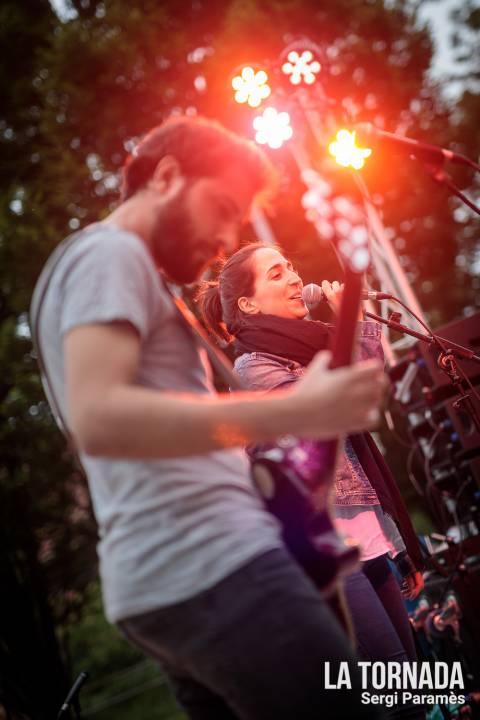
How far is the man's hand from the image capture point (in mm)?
1154

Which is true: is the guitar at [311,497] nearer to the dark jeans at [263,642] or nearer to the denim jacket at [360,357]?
the dark jeans at [263,642]

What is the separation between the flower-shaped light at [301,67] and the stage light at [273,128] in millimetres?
1083

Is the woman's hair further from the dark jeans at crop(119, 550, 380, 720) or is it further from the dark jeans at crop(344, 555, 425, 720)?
the dark jeans at crop(119, 550, 380, 720)

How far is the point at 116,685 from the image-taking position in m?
10.7

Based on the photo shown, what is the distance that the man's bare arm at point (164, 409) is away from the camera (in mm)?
1101

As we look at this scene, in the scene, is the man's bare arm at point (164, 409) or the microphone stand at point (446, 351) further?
the microphone stand at point (446, 351)

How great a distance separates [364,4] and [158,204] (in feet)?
34.4

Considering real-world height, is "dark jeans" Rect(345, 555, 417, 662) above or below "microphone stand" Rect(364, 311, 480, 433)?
below

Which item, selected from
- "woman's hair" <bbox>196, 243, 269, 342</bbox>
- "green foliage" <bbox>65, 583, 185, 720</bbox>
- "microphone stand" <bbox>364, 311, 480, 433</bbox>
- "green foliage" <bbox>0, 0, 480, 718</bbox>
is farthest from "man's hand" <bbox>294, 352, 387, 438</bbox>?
"green foliage" <bbox>65, 583, 185, 720</bbox>

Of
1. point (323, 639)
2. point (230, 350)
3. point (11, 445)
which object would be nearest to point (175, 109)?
point (230, 350)

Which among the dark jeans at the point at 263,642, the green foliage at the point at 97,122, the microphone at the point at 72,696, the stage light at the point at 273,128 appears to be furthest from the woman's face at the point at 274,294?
the green foliage at the point at 97,122

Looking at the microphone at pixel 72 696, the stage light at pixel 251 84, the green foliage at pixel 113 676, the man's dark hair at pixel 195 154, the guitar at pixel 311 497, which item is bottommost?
the green foliage at pixel 113 676

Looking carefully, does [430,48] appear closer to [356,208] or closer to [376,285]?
[376,285]

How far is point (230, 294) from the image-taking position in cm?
287
